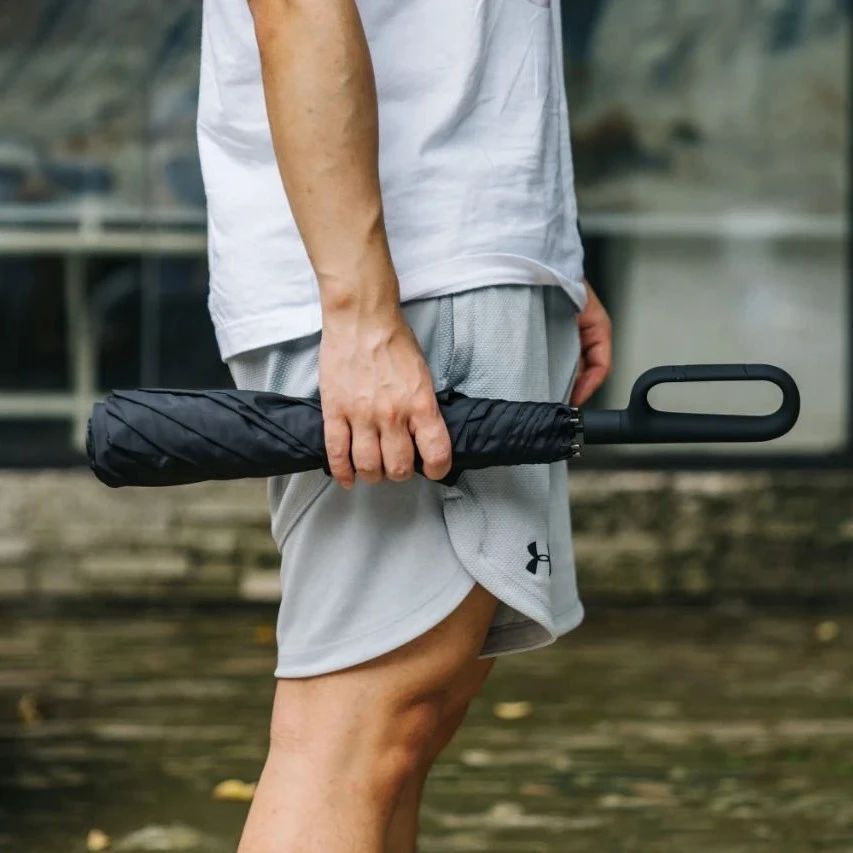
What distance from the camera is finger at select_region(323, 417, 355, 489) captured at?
5.42ft

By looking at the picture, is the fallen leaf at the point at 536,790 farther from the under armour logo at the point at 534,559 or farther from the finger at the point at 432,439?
the finger at the point at 432,439

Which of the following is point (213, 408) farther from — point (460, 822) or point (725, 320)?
point (725, 320)

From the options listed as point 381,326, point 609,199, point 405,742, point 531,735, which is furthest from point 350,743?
point 609,199

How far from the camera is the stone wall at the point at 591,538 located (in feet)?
17.8

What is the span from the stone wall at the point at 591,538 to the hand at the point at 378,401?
3741mm

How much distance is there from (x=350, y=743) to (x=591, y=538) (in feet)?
12.6

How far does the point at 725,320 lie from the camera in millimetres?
5941

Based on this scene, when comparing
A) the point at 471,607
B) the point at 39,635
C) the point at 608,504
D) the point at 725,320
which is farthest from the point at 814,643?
the point at 471,607

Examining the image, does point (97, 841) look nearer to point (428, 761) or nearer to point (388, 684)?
point (428, 761)

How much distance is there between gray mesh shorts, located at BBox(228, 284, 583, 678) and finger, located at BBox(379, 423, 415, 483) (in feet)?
0.32

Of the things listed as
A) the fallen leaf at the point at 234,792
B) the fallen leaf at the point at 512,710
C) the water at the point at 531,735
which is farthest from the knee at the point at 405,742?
the fallen leaf at the point at 512,710

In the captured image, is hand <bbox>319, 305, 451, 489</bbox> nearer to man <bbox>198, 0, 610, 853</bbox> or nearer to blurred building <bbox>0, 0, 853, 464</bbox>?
man <bbox>198, 0, 610, 853</bbox>

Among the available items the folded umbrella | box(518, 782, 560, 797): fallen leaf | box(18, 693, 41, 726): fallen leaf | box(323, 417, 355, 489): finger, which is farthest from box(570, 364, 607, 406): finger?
box(18, 693, 41, 726): fallen leaf

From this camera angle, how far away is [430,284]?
1748 mm
